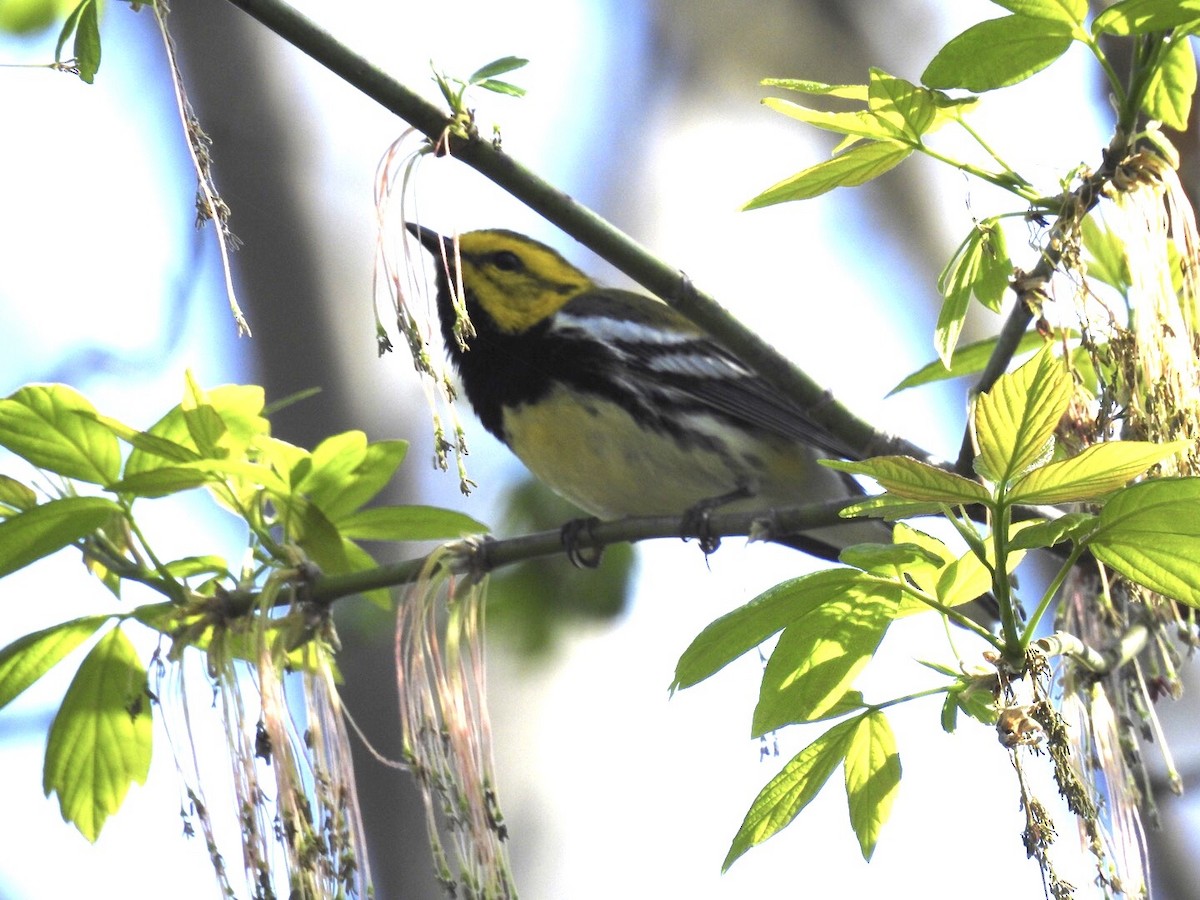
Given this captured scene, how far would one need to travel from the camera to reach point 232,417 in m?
2.05

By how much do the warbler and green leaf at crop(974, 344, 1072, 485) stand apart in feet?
6.53

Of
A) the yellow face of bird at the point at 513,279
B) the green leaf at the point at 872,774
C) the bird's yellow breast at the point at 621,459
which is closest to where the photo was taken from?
the green leaf at the point at 872,774

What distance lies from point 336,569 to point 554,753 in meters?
2.10

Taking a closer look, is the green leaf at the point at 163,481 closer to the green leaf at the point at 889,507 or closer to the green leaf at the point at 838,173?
the green leaf at the point at 838,173

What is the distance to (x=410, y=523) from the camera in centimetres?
215

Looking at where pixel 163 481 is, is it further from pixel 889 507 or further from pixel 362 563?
pixel 889 507

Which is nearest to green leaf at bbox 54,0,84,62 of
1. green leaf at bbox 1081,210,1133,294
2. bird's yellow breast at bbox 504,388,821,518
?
green leaf at bbox 1081,210,1133,294

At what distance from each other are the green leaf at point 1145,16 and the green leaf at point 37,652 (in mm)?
1525

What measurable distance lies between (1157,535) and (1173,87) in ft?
1.90

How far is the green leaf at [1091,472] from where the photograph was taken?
4.34 feet

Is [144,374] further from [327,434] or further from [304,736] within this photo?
Answer: [304,736]

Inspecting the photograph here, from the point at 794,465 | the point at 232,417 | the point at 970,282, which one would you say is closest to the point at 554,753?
the point at 794,465

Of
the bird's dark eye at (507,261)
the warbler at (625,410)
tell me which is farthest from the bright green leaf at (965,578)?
the bird's dark eye at (507,261)

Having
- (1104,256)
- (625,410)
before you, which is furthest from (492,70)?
(625,410)
